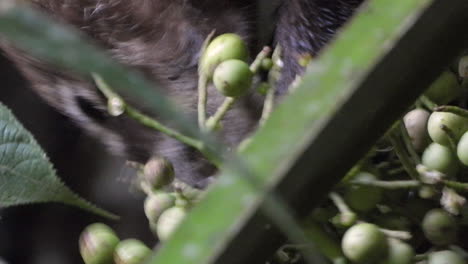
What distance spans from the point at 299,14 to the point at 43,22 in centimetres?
48

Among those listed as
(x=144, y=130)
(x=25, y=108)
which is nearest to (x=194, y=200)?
(x=144, y=130)

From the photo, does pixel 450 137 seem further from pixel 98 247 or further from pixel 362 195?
pixel 98 247

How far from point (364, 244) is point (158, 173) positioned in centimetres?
12

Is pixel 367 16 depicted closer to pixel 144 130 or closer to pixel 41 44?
pixel 41 44

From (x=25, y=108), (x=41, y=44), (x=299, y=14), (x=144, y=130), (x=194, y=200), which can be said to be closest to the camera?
(x=41, y=44)

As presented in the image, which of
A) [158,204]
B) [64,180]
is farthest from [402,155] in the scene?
[64,180]

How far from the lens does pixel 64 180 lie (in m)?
0.86

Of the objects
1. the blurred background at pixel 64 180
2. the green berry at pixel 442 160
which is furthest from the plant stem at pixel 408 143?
the blurred background at pixel 64 180

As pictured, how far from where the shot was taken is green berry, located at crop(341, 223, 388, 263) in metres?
0.25

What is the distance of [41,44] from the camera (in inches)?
4.1

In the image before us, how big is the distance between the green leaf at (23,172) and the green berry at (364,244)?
15 centimetres

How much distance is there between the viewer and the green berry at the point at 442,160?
29 cm

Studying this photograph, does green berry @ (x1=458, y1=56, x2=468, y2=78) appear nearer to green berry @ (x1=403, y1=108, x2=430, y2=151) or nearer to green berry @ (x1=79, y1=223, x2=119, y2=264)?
green berry @ (x1=403, y1=108, x2=430, y2=151)

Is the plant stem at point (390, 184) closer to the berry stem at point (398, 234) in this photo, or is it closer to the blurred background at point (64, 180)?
the berry stem at point (398, 234)
